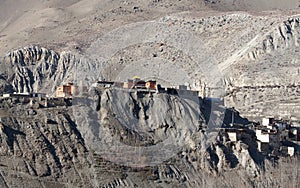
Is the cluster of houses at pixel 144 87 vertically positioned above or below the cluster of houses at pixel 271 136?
above

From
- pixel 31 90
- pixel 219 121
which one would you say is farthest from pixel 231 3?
pixel 219 121

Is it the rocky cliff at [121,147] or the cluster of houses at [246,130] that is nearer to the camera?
the rocky cliff at [121,147]

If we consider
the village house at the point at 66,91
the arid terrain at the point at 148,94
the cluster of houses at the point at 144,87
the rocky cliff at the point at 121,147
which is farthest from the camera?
the village house at the point at 66,91

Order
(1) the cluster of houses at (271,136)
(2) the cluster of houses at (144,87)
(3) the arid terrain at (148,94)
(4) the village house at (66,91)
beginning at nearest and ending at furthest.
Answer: (3) the arid terrain at (148,94), (1) the cluster of houses at (271,136), (2) the cluster of houses at (144,87), (4) the village house at (66,91)

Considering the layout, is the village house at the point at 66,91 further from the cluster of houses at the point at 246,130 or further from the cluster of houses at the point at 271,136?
the cluster of houses at the point at 271,136

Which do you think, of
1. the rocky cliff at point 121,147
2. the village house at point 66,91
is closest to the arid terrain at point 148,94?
the rocky cliff at point 121,147

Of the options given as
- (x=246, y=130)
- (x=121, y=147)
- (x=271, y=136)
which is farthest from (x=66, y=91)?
(x=271, y=136)

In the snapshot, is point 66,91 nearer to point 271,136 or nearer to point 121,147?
point 121,147
